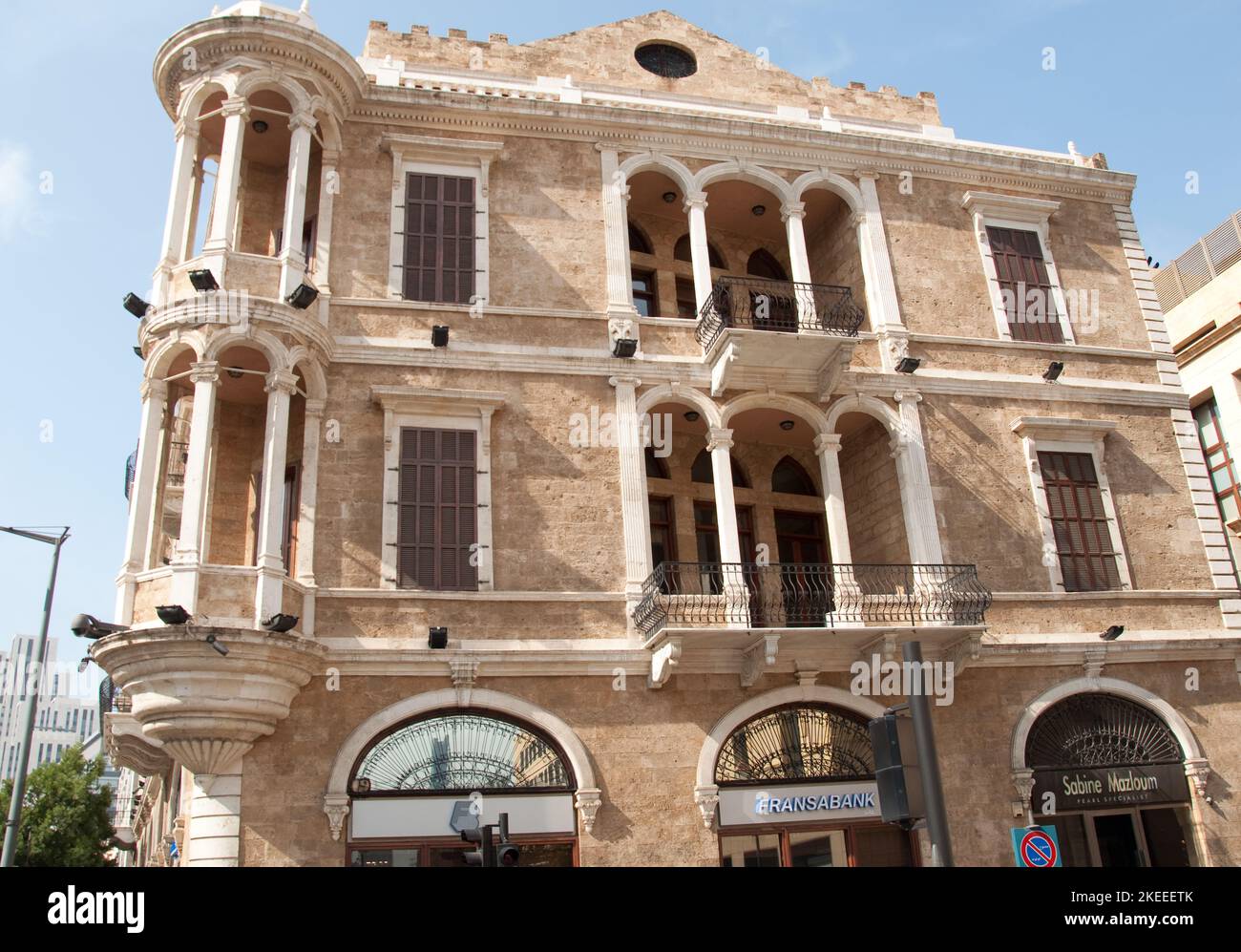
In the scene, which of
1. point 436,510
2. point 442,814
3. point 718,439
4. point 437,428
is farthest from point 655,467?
point 442,814

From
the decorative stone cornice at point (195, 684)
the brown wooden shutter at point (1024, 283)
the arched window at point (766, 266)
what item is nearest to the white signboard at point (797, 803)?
the decorative stone cornice at point (195, 684)

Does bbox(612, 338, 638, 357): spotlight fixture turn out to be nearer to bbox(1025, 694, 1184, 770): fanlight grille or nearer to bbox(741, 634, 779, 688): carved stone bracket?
bbox(741, 634, 779, 688): carved stone bracket

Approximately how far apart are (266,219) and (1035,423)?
13435 millimetres

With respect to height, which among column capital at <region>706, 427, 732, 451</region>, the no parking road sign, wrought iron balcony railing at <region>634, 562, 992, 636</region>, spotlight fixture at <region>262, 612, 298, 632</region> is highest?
column capital at <region>706, 427, 732, 451</region>

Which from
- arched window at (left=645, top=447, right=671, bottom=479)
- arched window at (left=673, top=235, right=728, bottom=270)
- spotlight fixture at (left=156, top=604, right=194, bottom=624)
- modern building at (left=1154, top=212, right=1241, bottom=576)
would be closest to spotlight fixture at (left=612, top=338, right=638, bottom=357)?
arched window at (left=645, top=447, right=671, bottom=479)

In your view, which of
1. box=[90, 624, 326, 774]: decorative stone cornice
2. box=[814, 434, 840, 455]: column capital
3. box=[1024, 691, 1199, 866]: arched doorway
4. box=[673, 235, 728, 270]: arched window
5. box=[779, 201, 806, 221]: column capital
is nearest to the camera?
box=[90, 624, 326, 774]: decorative stone cornice

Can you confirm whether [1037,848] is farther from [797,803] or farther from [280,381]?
[280,381]

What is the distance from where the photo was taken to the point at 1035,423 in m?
18.5

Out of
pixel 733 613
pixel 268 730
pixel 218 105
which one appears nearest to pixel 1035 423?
pixel 733 613

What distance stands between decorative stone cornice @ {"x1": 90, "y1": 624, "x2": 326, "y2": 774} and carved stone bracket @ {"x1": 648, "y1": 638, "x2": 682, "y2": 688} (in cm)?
506

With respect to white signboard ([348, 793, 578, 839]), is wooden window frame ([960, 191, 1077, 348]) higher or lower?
higher

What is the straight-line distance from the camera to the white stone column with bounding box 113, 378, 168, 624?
1408 cm
